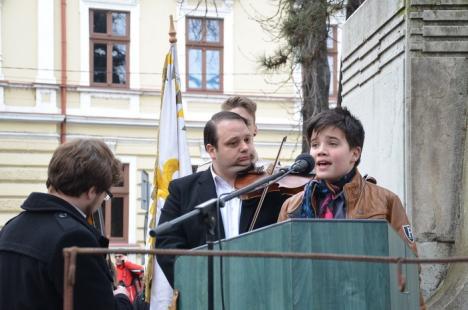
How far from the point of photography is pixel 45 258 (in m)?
3.15

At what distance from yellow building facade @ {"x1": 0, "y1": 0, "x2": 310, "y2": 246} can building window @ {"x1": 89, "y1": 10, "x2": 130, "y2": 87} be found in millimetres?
25

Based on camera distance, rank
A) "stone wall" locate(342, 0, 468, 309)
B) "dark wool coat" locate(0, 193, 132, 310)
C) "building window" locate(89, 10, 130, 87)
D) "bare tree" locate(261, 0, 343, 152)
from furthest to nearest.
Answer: "building window" locate(89, 10, 130, 87) < "bare tree" locate(261, 0, 343, 152) < "stone wall" locate(342, 0, 468, 309) < "dark wool coat" locate(0, 193, 132, 310)

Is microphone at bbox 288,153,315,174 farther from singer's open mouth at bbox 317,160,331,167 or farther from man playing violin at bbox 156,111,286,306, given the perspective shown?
man playing violin at bbox 156,111,286,306

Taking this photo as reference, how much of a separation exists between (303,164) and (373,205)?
394mm

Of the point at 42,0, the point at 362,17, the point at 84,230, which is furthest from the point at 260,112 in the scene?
the point at 84,230

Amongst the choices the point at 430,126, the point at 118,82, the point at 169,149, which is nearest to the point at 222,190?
the point at 430,126

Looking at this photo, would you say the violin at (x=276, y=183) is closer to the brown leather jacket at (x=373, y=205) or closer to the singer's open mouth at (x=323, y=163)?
the singer's open mouth at (x=323, y=163)

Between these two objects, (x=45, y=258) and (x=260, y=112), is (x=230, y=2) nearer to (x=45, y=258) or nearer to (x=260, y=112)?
(x=260, y=112)

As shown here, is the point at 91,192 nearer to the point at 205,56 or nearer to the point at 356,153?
the point at 356,153

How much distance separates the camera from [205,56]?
22.7 metres

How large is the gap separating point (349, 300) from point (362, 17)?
3656mm

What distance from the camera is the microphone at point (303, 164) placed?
3863mm

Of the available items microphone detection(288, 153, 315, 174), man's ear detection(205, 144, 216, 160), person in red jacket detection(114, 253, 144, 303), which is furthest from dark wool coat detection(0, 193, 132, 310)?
person in red jacket detection(114, 253, 144, 303)

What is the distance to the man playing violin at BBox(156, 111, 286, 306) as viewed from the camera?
4.43m
